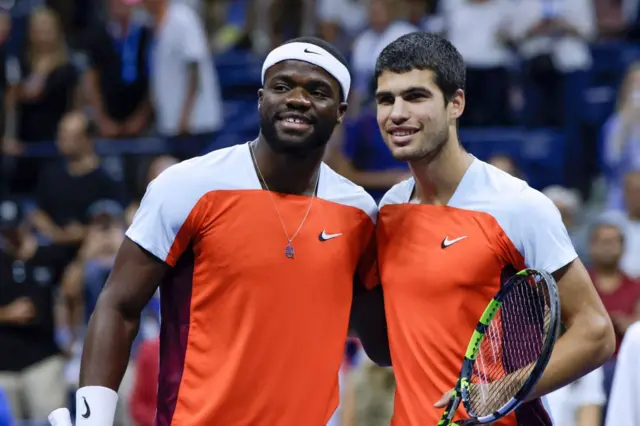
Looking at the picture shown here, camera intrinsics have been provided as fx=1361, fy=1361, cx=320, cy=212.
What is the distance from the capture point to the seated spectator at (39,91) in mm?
11062

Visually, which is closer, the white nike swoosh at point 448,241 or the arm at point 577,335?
the arm at point 577,335

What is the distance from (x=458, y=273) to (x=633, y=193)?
4.74m

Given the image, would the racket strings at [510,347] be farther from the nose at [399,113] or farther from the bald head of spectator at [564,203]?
the bald head of spectator at [564,203]

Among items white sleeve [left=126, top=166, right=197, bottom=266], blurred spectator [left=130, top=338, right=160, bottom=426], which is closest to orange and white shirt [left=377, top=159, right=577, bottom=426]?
white sleeve [left=126, top=166, right=197, bottom=266]

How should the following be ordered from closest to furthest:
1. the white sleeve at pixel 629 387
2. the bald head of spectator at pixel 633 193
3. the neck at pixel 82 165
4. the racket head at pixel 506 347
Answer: the racket head at pixel 506 347 < the white sleeve at pixel 629 387 < the bald head of spectator at pixel 633 193 < the neck at pixel 82 165

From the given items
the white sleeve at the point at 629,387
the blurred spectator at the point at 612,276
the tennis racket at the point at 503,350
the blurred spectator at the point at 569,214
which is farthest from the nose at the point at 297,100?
the blurred spectator at the point at 569,214

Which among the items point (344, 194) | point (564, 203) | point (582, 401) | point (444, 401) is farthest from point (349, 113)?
point (444, 401)

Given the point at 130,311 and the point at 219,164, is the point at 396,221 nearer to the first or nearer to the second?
the point at 219,164

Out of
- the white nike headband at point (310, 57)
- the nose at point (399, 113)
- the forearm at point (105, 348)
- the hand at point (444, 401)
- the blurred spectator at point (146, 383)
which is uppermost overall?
the white nike headband at point (310, 57)

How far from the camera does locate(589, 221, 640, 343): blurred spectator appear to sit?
297 inches

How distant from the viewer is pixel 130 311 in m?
4.40

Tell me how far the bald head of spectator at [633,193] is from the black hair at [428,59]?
4542mm

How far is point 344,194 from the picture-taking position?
15.5 feet

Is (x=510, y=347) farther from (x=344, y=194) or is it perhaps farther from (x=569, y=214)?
(x=569, y=214)
